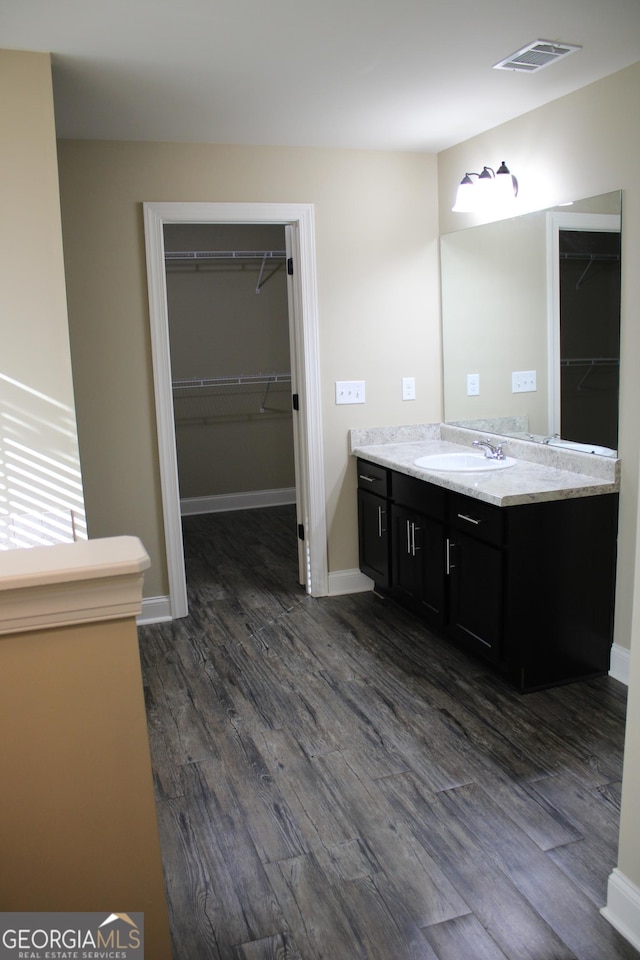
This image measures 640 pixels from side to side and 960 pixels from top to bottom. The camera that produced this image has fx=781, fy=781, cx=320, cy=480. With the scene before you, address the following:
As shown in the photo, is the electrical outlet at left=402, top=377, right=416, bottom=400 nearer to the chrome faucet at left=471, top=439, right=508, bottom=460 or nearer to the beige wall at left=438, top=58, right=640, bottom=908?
the chrome faucet at left=471, top=439, right=508, bottom=460

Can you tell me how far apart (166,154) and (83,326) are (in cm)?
93

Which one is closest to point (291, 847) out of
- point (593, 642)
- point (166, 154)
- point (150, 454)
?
point (593, 642)

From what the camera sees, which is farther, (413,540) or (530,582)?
(413,540)

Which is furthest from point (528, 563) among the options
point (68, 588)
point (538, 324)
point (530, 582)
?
point (68, 588)

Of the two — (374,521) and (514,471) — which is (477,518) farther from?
(374,521)

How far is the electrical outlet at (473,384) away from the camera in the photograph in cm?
408

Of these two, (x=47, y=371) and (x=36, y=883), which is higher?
(x=47, y=371)

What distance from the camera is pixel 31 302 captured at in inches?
102

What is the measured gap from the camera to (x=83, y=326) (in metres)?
3.81

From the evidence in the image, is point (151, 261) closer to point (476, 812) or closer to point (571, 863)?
point (476, 812)

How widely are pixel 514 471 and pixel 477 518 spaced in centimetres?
40

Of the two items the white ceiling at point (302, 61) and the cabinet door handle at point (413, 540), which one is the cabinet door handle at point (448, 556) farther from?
the white ceiling at point (302, 61)

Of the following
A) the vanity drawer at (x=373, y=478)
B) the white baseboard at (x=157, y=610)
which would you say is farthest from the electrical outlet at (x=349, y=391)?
the white baseboard at (x=157, y=610)

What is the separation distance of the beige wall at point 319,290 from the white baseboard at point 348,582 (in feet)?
0.20
